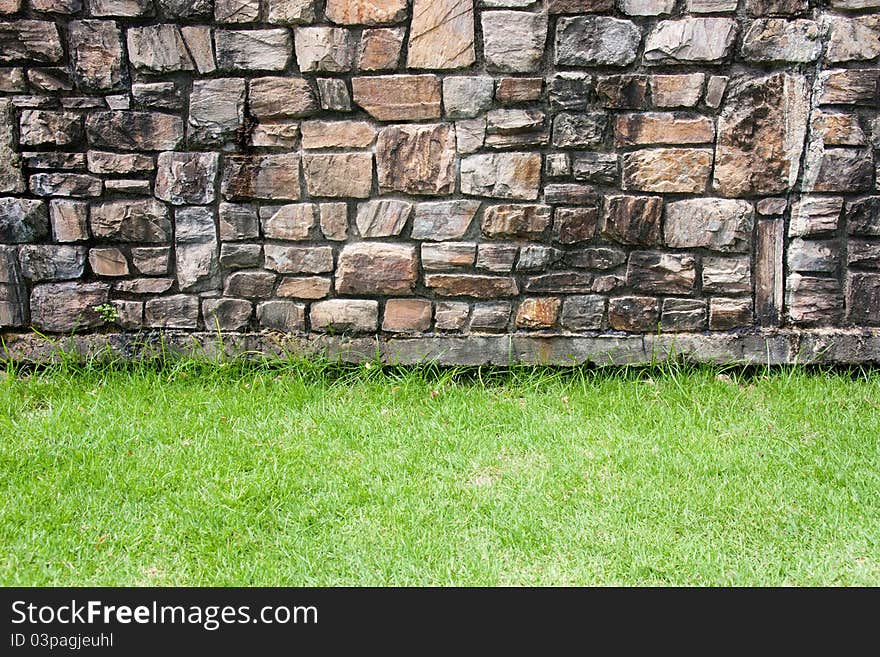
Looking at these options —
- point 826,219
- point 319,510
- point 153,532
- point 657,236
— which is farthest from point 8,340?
point 826,219

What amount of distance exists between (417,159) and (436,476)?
1.57 meters

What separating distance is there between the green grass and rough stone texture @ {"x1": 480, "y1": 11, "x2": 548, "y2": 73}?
4.99 feet

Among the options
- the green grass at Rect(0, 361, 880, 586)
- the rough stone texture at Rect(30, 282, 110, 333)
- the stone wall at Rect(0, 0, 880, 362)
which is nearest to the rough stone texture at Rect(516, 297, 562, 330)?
the stone wall at Rect(0, 0, 880, 362)

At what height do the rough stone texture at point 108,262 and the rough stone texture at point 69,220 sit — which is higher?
the rough stone texture at point 69,220

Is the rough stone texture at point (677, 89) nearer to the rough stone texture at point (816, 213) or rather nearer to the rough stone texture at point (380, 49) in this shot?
the rough stone texture at point (816, 213)

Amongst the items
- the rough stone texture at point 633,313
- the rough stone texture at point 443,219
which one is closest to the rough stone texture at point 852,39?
the rough stone texture at point 633,313

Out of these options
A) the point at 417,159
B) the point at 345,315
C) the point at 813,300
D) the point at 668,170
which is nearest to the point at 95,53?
the point at 417,159

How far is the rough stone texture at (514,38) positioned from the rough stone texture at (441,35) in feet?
0.27

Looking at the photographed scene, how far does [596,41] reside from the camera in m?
3.59

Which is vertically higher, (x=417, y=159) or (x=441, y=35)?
(x=441, y=35)

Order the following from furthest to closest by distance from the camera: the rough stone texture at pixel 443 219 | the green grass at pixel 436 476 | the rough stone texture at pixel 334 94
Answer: the rough stone texture at pixel 443 219
the rough stone texture at pixel 334 94
the green grass at pixel 436 476

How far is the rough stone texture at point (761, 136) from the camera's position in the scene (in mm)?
3619

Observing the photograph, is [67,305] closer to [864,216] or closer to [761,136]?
[761,136]

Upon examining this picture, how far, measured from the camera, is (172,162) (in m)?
3.76
